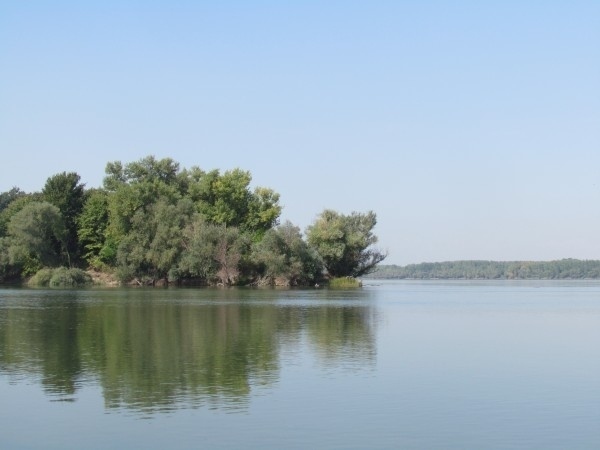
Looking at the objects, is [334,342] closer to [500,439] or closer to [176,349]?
[176,349]

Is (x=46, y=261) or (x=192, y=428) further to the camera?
(x=46, y=261)

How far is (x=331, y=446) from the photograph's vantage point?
14312 millimetres

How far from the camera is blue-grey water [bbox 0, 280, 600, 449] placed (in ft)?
49.7

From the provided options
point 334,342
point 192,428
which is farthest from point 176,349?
point 192,428

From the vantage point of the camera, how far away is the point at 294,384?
67.6 feet

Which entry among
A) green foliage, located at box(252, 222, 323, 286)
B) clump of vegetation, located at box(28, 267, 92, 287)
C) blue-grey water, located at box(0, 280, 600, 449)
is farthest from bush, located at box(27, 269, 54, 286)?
blue-grey water, located at box(0, 280, 600, 449)

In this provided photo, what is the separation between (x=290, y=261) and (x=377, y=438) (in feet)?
234

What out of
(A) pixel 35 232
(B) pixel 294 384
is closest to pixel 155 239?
(A) pixel 35 232

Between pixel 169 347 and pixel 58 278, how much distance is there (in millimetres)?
62137

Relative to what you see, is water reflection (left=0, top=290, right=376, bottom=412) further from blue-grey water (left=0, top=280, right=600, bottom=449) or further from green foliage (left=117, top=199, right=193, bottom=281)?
green foliage (left=117, top=199, right=193, bottom=281)

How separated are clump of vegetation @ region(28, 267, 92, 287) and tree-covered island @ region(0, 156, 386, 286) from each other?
0.11 m

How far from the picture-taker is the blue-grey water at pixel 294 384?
1516 centimetres

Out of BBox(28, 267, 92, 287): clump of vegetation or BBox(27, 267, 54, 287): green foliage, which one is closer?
BBox(28, 267, 92, 287): clump of vegetation

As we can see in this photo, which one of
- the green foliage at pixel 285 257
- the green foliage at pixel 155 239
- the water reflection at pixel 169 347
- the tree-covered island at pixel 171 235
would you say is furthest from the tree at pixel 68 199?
the water reflection at pixel 169 347
